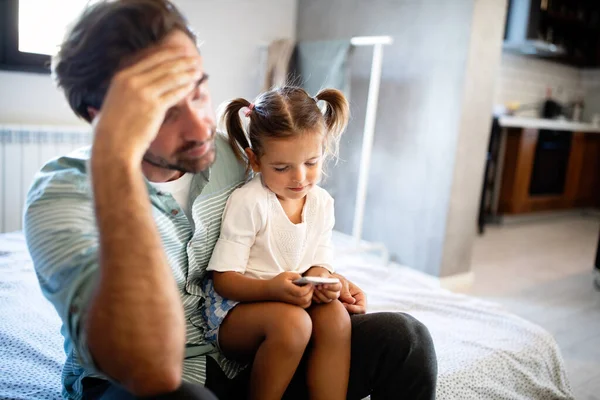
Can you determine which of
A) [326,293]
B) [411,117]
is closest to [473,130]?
[411,117]

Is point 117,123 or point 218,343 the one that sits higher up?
point 117,123

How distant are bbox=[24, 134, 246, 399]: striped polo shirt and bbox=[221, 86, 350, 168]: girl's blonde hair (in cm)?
5

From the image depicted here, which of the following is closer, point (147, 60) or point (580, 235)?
point (147, 60)

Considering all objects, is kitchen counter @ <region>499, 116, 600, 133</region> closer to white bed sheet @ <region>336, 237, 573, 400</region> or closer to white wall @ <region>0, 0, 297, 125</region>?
white wall @ <region>0, 0, 297, 125</region>

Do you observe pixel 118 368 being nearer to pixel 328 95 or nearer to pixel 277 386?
pixel 277 386

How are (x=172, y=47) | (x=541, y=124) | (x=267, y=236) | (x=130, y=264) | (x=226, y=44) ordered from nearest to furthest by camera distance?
(x=130, y=264)
(x=172, y=47)
(x=267, y=236)
(x=226, y=44)
(x=541, y=124)

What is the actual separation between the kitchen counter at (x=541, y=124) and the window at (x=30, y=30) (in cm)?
307

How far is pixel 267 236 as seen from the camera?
1038 millimetres

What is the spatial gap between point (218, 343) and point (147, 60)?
54 cm

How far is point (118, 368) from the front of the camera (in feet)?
2.08

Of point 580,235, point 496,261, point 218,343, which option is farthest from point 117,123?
point 580,235

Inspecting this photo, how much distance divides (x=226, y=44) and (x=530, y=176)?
9.38 feet

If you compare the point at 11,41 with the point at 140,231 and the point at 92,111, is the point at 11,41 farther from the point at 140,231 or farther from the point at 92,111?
the point at 140,231

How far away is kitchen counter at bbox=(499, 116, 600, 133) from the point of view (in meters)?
3.87
